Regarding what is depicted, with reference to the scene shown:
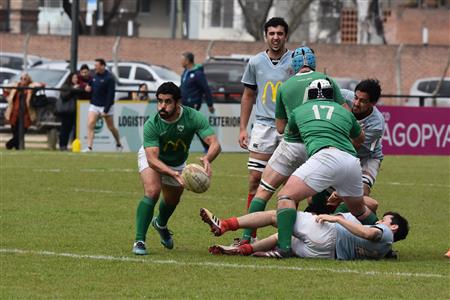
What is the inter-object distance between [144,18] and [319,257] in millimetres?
67562

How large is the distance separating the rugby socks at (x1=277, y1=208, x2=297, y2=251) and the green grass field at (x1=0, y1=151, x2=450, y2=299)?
0.63ft

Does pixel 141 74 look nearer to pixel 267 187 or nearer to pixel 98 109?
pixel 98 109

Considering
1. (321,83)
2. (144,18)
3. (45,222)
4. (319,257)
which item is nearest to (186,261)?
(319,257)

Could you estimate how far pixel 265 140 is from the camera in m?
13.6

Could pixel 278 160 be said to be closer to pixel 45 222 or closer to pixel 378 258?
pixel 378 258

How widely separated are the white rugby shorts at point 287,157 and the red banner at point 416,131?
60.1 ft

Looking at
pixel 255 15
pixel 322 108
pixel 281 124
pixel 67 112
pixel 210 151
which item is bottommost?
pixel 67 112

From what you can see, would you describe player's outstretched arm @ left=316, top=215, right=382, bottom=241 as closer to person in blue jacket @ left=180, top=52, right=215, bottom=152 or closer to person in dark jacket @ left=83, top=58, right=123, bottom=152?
person in blue jacket @ left=180, top=52, right=215, bottom=152

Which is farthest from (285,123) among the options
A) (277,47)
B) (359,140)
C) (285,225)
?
(285,225)

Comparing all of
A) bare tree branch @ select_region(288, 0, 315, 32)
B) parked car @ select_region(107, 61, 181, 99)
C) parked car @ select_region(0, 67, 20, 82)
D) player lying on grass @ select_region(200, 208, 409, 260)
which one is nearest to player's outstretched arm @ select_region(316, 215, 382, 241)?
player lying on grass @ select_region(200, 208, 409, 260)

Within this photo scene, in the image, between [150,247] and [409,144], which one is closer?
[150,247]

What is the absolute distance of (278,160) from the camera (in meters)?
12.7

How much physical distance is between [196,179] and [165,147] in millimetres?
643

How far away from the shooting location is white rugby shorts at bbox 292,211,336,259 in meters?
12.1
